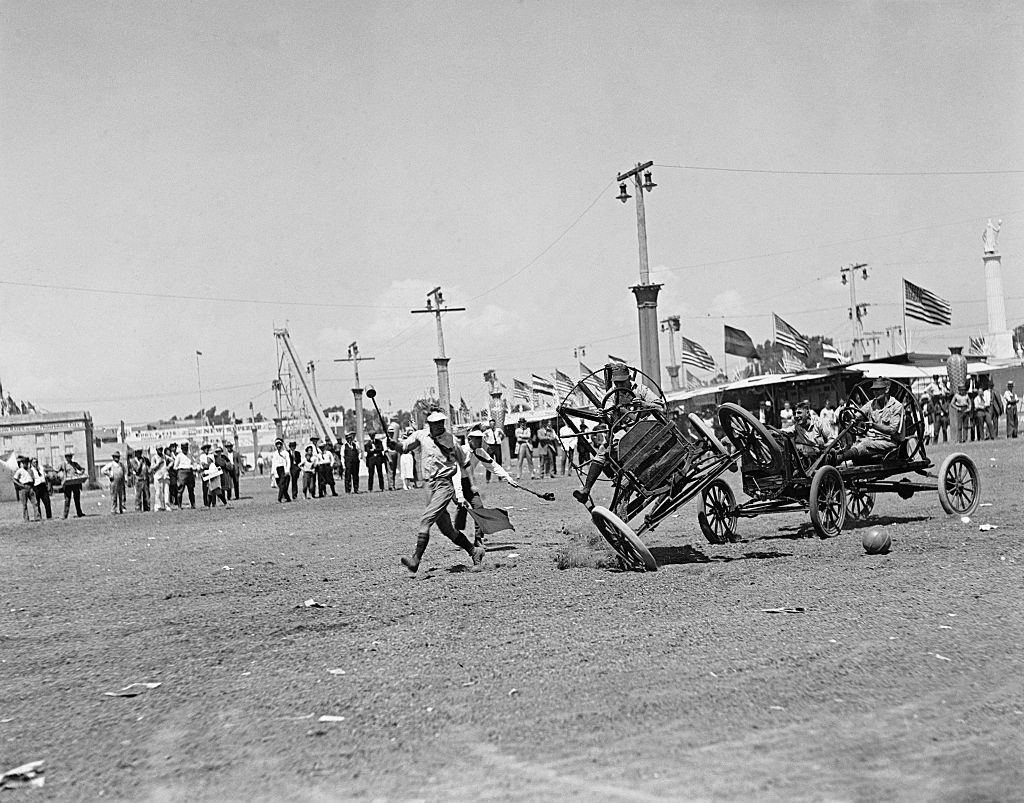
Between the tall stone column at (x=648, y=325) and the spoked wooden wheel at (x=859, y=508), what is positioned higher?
the tall stone column at (x=648, y=325)

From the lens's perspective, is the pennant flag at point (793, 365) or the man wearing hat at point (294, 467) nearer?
the man wearing hat at point (294, 467)

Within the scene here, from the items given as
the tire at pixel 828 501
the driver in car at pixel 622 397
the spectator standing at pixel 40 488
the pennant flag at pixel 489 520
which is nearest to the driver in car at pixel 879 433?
the tire at pixel 828 501

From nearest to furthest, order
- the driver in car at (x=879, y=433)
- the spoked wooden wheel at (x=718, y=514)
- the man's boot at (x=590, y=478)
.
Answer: the man's boot at (x=590, y=478) < the spoked wooden wheel at (x=718, y=514) < the driver in car at (x=879, y=433)

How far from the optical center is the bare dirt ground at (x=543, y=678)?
183 inches

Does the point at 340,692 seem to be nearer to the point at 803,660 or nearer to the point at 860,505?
the point at 803,660

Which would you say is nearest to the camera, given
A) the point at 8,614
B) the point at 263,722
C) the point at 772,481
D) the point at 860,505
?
the point at 263,722

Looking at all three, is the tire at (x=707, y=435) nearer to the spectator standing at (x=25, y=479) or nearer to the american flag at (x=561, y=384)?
the spectator standing at (x=25, y=479)

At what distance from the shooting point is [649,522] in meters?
10.8

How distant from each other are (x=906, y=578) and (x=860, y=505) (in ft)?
17.1

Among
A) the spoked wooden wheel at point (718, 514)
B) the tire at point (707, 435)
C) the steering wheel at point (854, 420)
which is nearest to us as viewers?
the tire at point (707, 435)

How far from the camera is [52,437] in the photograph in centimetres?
4975

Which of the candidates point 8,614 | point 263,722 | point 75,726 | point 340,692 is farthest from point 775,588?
point 8,614

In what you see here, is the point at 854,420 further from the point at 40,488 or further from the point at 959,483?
the point at 40,488

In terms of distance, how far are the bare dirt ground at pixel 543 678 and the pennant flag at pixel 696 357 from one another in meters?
30.0
